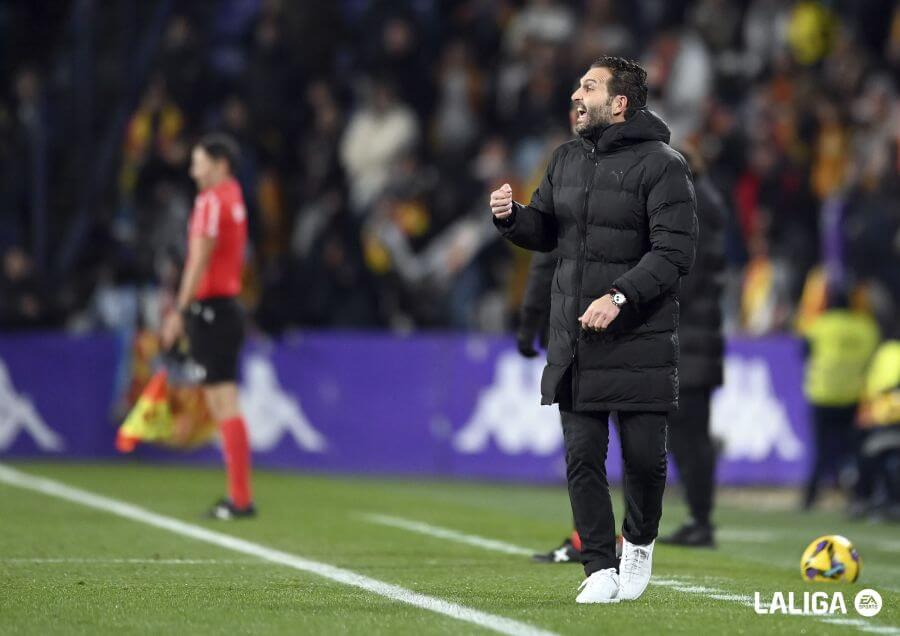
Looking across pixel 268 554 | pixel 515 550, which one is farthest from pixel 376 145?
pixel 268 554

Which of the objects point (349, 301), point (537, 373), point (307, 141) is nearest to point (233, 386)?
point (537, 373)

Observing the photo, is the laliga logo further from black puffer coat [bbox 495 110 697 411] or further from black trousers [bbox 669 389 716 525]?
black trousers [bbox 669 389 716 525]

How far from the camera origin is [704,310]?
10633mm

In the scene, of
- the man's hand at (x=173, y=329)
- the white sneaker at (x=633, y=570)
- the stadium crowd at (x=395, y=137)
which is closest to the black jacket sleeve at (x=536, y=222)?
the white sneaker at (x=633, y=570)

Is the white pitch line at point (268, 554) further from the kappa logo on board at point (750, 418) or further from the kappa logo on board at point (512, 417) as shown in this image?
the kappa logo on board at point (750, 418)

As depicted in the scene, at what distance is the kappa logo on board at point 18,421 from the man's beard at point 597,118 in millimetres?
10672

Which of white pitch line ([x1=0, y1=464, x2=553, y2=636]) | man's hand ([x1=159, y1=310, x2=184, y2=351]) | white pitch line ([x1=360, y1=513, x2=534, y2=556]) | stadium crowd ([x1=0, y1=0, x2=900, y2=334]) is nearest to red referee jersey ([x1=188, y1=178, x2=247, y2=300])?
man's hand ([x1=159, y1=310, x2=184, y2=351])

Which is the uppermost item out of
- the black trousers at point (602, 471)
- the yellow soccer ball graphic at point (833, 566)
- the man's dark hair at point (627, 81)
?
the man's dark hair at point (627, 81)

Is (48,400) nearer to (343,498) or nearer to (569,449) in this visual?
(343,498)

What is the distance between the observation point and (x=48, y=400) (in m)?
17.3

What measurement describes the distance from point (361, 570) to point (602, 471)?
1670 mm

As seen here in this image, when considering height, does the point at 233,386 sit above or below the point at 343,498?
above

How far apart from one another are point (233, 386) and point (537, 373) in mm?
5401

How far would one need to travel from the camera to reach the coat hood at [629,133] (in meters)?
7.58
